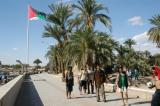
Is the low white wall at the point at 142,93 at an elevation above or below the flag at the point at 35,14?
below

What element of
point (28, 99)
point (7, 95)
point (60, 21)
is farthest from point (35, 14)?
point (7, 95)

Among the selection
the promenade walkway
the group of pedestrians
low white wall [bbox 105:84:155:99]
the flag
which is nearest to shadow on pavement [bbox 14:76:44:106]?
the promenade walkway

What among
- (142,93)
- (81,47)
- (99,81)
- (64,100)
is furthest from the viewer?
(81,47)

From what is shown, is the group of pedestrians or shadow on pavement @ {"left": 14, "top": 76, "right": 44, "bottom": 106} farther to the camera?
shadow on pavement @ {"left": 14, "top": 76, "right": 44, "bottom": 106}

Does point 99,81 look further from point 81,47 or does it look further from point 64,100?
point 81,47

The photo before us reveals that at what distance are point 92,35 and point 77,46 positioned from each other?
5.18 ft

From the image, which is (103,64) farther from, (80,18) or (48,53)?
(48,53)

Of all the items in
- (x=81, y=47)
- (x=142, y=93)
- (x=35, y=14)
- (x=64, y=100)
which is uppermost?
(x=35, y=14)

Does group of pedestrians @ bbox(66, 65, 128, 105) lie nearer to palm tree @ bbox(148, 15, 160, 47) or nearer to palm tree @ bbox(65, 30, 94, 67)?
palm tree @ bbox(65, 30, 94, 67)

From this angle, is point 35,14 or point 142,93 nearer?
point 142,93

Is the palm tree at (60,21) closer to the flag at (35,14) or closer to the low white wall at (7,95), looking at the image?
the flag at (35,14)

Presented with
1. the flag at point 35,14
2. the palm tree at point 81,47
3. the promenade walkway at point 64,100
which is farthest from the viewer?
the flag at point 35,14

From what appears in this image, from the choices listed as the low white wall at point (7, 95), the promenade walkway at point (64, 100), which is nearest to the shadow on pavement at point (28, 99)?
the promenade walkway at point (64, 100)

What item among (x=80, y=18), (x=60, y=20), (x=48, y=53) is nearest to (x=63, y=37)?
(x=60, y=20)
